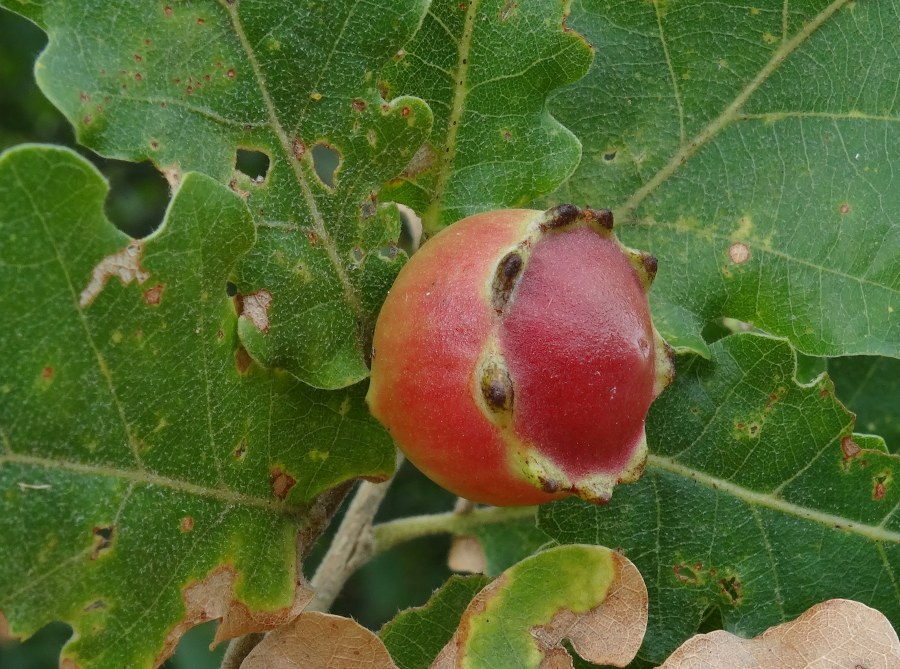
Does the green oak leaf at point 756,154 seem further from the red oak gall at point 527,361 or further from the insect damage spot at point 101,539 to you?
the insect damage spot at point 101,539

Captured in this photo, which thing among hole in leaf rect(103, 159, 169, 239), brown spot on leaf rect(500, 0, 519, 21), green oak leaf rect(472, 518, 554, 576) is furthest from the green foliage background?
hole in leaf rect(103, 159, 169, 239)

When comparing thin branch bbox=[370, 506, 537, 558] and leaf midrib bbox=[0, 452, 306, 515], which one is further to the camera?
thin branch bbox=[370, 506, 537, 558]

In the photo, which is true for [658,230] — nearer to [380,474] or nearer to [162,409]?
[380,474]

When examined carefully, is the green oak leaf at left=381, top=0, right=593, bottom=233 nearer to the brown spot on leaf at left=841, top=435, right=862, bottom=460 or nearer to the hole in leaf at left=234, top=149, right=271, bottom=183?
the hole in leaf at left=234, top=149, right=271, bottom=183

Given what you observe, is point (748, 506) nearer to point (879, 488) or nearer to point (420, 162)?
point (879, 488)

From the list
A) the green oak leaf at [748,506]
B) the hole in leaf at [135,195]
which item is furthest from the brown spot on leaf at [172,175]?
the hole in leaf at [135,195]

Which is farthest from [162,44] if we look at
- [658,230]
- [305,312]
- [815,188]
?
[815,188]

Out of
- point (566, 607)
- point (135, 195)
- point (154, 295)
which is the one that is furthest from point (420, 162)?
point (135, 195)
